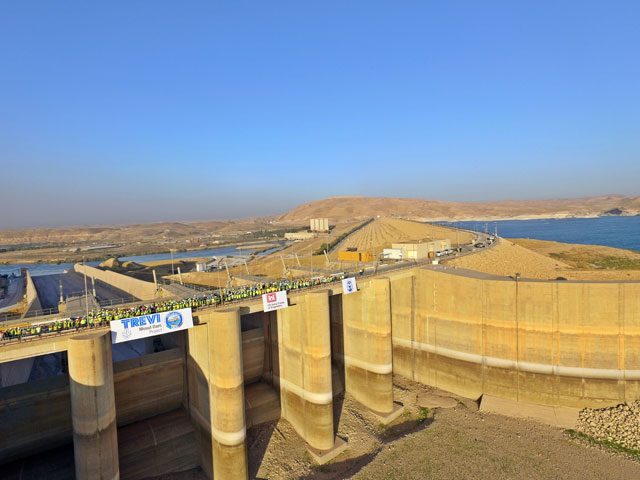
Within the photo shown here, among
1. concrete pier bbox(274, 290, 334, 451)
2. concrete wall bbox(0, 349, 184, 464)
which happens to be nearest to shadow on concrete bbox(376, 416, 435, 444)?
concrete pier bbox(274, 290, 334, 451)

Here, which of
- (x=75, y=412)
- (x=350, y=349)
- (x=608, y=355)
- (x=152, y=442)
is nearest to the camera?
(x=75, y=412)

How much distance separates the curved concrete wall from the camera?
102 ft

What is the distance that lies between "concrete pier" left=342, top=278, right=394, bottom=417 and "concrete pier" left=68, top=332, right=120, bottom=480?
21511 mm

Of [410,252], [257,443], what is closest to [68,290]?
Result: [257,443]

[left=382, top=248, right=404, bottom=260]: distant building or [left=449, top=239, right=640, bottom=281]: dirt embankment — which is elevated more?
[left=382, top=248, right=404, bottom=260]: distant building

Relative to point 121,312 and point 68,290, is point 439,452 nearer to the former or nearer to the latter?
point 121,312

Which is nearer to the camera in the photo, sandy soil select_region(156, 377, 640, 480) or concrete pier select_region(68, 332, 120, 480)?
concrete pier select_region(68, 332, 120, 480)

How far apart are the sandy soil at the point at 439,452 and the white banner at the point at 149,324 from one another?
41.2 feet

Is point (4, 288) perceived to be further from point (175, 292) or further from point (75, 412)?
point (75, 412)

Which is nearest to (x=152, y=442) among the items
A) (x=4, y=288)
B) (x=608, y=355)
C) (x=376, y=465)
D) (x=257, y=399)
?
(x=257, y=399)

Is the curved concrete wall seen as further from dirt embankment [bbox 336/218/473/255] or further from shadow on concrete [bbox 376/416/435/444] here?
dirt embankment [bbox 336/218/473/255]

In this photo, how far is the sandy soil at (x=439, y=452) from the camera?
25.0 metres

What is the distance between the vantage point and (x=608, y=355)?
3123 cm

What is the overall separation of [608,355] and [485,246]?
37.9 meters
